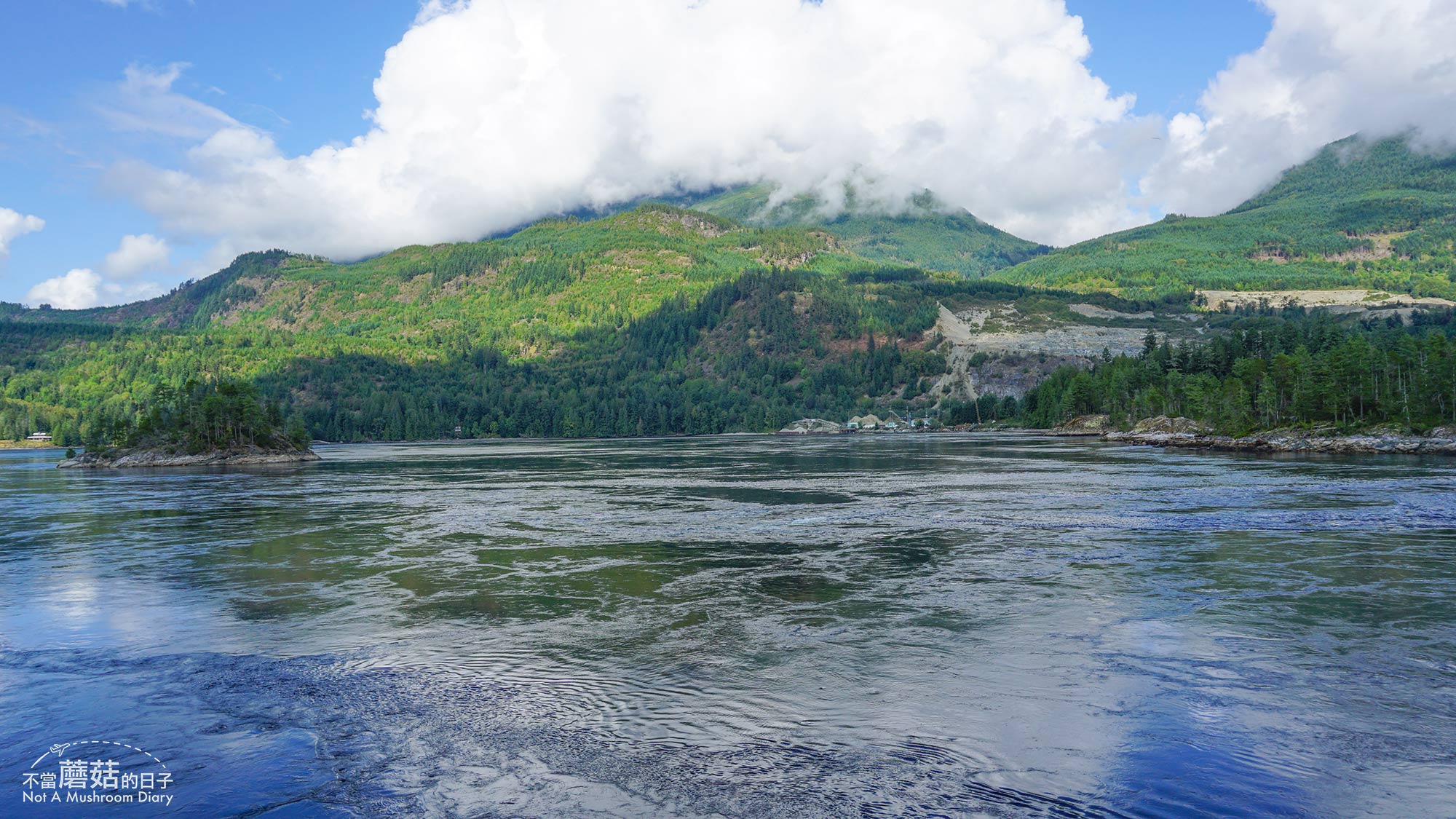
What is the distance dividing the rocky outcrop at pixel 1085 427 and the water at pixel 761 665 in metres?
129

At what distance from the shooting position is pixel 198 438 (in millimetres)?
115062

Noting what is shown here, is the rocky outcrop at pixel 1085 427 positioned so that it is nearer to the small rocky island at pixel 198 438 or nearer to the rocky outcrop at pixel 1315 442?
the rocky outcrop at pixel 1315 442

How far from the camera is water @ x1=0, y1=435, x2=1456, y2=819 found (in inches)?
436

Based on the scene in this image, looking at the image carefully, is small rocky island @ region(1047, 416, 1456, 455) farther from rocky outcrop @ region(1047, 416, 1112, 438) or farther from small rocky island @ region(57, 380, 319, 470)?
small rocky island @ region(57, 380, 319, 470)

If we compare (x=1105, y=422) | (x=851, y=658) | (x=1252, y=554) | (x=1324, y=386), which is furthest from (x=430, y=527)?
(x=1105, y=422)

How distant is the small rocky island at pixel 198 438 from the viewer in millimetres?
114125

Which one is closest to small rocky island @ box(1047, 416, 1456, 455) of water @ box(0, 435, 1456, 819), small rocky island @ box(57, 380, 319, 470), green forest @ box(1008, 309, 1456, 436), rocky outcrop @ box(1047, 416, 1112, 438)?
green forest @ box(1008, 309, 1456, 436)

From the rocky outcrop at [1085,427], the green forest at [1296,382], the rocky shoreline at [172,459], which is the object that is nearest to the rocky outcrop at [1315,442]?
the green forest at [1296,382]

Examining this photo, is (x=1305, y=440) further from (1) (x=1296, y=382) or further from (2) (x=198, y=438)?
(2) (x=198, y=438)

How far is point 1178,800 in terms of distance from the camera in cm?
1052

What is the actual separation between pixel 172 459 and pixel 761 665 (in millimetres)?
125434

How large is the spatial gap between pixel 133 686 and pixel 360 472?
7782cm

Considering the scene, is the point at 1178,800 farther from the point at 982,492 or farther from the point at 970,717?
the point at 982,492

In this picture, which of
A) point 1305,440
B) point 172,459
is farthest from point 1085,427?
point 172,459
